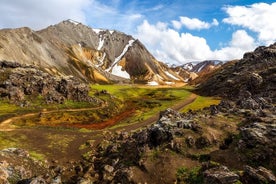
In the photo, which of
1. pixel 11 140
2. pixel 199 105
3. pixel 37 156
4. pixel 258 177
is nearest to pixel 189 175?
pixel 258 177

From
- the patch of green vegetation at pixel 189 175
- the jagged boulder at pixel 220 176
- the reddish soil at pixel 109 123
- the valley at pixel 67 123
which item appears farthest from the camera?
the reddish soil at pixel 109 123

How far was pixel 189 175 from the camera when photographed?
1658 inches

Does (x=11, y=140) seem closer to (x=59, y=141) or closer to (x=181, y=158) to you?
(x=59, y=141)

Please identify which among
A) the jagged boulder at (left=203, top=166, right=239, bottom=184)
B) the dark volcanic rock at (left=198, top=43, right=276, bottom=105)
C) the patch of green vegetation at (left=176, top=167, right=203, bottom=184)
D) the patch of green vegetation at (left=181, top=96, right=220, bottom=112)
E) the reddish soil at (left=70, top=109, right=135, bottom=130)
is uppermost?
the dark volcanic rock at (left=198, top=43, right=276, bottom=105)

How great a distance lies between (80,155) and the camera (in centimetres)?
6256

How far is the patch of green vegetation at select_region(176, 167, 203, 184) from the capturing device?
40291mm

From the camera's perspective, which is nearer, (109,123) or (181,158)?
(181,158)

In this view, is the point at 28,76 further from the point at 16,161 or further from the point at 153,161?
the point at 153,161

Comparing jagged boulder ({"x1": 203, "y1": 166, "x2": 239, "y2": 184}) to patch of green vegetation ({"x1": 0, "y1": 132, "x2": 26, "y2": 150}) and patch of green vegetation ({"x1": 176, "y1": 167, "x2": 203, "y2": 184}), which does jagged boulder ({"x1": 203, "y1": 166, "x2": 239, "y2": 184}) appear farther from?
patch of green vegetation ({"x1": 0, "y1": 132, "x2": 26, "y2": 150})

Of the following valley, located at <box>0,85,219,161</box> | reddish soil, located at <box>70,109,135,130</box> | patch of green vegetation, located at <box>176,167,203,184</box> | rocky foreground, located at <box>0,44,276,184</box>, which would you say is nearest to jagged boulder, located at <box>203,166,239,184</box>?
rocky foreground, located at <box>0,44,276,184</box>

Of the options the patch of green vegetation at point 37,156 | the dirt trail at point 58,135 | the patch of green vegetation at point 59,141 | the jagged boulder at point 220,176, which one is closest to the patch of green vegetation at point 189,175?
the jagged boulder at point 220,176

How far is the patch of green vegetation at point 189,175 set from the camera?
4029 cm

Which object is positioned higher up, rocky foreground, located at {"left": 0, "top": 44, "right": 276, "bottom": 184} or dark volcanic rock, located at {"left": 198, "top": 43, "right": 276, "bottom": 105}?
dark volcanic rock, located at {"left": 198, "top": 43, "right": 276, "bottom": 105}

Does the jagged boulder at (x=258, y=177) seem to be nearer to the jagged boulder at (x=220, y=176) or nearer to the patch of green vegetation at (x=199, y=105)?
the jagged boulder at (x=220, y=176)
